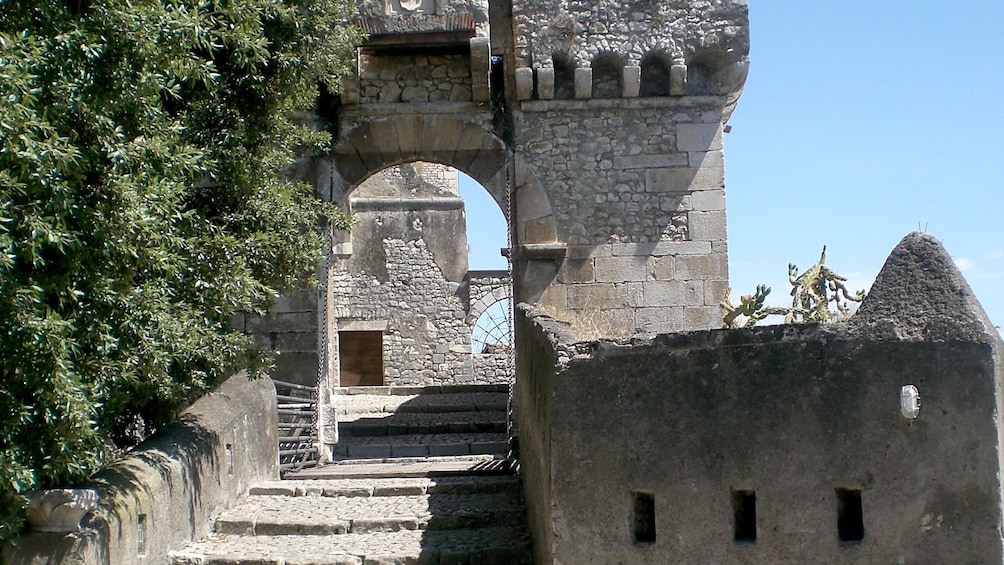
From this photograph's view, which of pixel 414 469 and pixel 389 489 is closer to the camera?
pixel 389 489

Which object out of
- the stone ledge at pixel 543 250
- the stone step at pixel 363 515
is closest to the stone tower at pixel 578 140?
the stone ledge at pixel 543 250

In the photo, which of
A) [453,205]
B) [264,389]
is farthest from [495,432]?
[453,205]

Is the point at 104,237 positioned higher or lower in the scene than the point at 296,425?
higher

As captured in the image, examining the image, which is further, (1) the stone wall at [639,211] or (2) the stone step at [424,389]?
(2) the stone step at [424,389]

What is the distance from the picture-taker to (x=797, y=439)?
163 inches

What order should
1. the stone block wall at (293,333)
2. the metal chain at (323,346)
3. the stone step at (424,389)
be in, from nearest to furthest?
the metal chain at (323,346)
the stone block wall at (293,333)
the stone step at (424,389)

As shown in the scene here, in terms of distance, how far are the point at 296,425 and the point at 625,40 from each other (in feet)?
17.0

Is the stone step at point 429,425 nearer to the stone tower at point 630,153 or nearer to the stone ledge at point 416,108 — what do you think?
the stone tower at point 630,153

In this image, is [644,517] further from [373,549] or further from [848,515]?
[373,549]

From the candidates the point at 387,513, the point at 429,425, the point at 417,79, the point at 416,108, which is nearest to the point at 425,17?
the point at 417,79

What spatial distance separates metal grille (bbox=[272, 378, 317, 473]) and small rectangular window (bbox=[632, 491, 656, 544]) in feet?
20.4

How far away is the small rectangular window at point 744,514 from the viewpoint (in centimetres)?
423

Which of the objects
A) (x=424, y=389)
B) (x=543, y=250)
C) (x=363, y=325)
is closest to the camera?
(x=543, y=250)

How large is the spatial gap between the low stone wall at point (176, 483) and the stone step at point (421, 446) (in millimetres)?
2611
